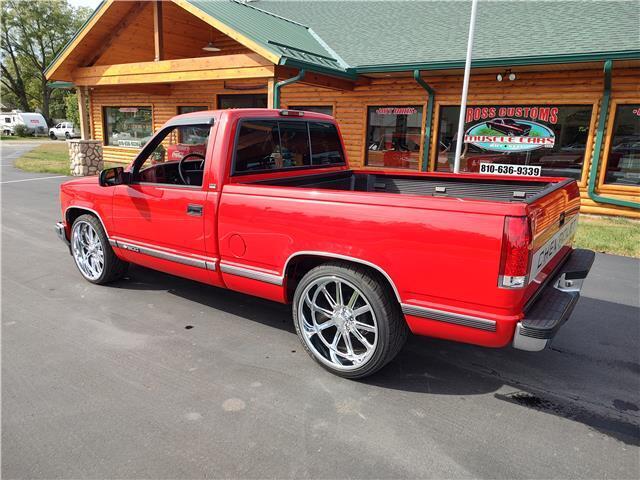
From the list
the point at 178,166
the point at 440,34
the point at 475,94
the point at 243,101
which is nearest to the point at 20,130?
the point at 243,101

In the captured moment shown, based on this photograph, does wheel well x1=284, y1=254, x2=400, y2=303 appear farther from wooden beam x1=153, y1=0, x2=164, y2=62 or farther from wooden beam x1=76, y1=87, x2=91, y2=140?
wooden beam x1=76, y1=87, x2=91, y2=140

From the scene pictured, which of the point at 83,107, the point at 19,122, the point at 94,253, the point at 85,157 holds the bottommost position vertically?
the point at 94,253

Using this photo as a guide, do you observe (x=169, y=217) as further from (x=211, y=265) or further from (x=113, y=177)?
(x=113, y=177)

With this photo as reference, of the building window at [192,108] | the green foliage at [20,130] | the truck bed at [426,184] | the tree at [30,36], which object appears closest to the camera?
the truck bed at [426,184]

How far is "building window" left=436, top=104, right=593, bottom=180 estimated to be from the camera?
998 centimetres

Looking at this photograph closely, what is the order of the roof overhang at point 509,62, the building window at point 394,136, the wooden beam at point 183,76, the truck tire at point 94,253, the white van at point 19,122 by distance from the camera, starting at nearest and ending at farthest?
1. the truck tire at point 94,253
2. the roof overhang at point 509,62
3. the wooden beam at point 183,76
4. the building window at point 394,136
5. the white van at point 19,122

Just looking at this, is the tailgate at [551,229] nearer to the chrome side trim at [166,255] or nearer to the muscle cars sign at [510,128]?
the chrome side trim at [166,255]

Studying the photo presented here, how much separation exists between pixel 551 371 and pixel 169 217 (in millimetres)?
3352

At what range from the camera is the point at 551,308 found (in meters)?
2.87

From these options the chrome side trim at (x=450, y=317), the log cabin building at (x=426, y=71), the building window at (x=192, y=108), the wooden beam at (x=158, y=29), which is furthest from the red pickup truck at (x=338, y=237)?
the building window at (x=192, y=108)

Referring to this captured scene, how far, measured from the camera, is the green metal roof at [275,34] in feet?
31.8

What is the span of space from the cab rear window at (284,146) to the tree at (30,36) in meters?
58.7

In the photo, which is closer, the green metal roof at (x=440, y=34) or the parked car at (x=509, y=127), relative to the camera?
the green metal roof at (x=440, y=34)

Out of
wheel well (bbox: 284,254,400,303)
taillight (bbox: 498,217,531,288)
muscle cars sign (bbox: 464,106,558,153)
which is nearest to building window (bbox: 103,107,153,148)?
muscle cars sign (bbox: 464,106,558,153)
